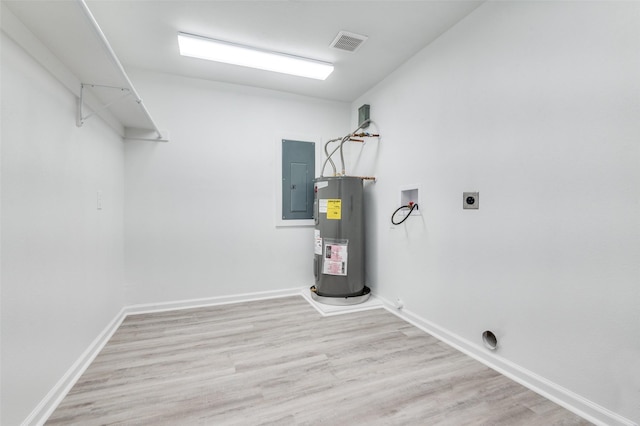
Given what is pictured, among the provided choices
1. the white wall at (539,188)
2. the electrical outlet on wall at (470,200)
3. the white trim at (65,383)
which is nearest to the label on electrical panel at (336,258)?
the white wall at (539,188)

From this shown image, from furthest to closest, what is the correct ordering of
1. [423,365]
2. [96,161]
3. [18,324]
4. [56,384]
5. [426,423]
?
1. [96,161]
2. [423,365]
3. [56,384]
4. [426,423]
5. [18,324]

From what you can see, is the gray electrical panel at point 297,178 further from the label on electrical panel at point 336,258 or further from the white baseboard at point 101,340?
the white baseboard at point 101,340

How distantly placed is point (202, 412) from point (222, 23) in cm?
253

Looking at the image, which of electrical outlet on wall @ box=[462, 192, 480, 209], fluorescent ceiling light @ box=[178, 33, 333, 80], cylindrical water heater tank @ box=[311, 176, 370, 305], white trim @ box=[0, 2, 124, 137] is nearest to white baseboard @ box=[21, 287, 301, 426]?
cylindrical water heater tank @ box=[311, 176, 370, 305]

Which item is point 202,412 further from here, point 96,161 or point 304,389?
point 96,161

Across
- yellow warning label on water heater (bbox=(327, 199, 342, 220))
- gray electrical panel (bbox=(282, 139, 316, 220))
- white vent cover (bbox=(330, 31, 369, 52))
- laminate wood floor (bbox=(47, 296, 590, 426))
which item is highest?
white vent cover (bbox=(330, 31, 369, 52))

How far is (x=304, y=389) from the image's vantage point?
149 centimetres

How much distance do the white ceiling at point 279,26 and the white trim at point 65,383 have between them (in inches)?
68.3

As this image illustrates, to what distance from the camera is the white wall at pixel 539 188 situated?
1.19 m

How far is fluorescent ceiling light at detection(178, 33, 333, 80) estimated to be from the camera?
2.20 metres

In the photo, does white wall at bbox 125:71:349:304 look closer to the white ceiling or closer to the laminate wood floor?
the white ceiling

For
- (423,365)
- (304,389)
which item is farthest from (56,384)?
(423,365)

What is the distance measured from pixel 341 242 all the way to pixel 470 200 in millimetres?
1307

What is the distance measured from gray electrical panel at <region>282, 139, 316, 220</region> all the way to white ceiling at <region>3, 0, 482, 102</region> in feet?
3.14
